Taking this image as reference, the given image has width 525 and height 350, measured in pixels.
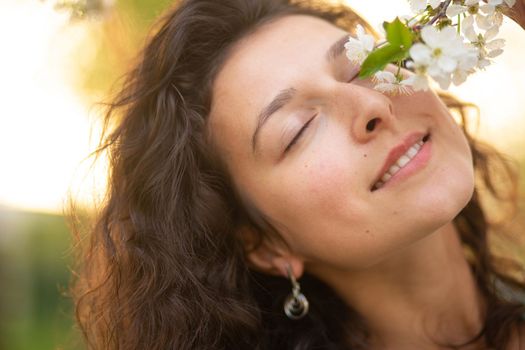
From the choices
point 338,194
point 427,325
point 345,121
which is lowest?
point 427,325

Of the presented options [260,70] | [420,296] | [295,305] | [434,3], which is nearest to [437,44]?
[434,3]

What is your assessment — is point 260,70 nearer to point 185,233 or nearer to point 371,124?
point 371,124

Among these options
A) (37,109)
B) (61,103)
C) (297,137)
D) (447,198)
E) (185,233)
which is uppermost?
(297,137)

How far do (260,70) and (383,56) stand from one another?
0.79 metres

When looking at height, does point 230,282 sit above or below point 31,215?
above

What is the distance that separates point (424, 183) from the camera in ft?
6.56

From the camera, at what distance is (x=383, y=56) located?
1.45 meters

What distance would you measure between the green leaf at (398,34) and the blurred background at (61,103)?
6.4 inches

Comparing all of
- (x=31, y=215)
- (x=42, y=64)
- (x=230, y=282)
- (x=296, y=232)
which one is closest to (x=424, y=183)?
(x=296, y=232)

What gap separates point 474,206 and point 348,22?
2.79ft

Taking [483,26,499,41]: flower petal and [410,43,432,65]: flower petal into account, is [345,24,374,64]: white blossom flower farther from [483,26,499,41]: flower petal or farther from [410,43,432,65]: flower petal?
[483,26,499,41]: flower petal

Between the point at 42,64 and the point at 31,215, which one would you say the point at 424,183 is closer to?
the point at 42,64

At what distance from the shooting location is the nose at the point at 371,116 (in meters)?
1.97

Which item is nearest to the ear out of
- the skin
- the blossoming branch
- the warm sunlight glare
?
the skin
